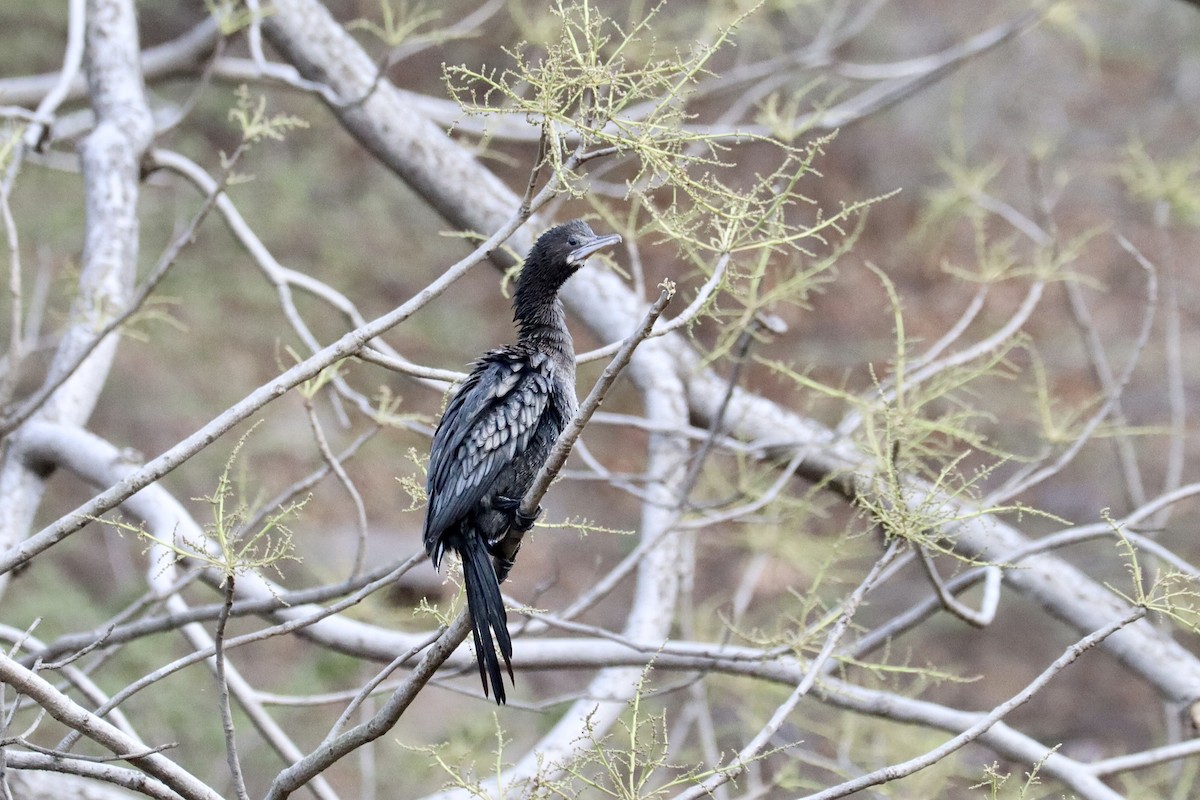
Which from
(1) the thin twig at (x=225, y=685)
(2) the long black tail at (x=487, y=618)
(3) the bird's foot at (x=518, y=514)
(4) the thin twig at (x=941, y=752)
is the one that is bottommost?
(4) the thin twig at (x=941, y=752)

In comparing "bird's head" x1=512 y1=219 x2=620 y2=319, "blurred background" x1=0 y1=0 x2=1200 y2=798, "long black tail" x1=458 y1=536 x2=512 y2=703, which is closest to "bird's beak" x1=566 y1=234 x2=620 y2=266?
"bird's head" x1=512 y1=219 x2=620 y2=319

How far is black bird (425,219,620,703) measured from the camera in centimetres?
237

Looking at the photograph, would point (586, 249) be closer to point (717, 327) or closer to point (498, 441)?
point (498, 441)

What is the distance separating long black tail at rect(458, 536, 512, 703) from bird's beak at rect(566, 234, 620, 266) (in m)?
0.72

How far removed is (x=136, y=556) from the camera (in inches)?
283

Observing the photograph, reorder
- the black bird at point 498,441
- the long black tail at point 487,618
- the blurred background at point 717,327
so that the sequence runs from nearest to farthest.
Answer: the long black tail at point 487,618 → the black bird at point 498,441 → the blurred background at point 717,327

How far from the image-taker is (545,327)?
270 centimetres

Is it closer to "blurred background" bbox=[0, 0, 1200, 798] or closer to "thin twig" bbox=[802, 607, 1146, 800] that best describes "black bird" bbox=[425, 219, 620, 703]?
"thin twig" bbox=[802, 607, 1146, 800]

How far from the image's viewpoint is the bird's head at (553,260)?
262cm

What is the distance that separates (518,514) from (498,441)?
33 cm

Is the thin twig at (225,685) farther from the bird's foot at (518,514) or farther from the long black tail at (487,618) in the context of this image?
the bird's foot at (518,514)

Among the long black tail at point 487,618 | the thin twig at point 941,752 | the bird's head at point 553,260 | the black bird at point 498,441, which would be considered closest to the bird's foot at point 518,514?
the black bird at point 498,441

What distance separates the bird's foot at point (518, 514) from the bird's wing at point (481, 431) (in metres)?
0.06

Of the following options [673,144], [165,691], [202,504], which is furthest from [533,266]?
[202,504]
